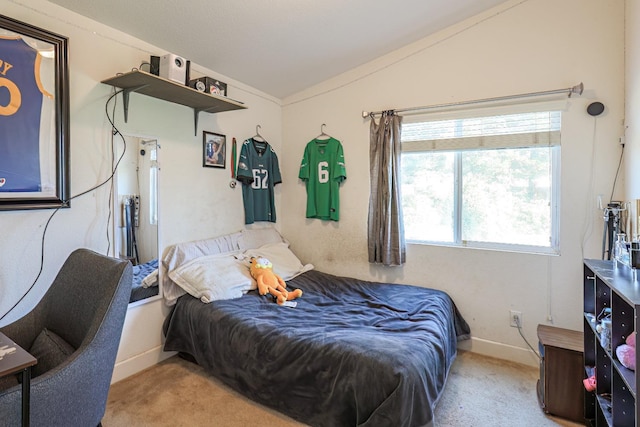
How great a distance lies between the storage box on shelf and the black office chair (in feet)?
6.70

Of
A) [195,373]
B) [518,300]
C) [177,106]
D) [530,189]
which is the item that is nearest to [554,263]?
[518,300]

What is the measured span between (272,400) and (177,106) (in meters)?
2.29

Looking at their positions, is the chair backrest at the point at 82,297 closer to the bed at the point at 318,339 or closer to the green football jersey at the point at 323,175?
the bed at the point at 318,339

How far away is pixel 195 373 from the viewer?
2.36 meters

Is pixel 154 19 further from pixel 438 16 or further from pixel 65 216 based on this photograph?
pixel 438 16

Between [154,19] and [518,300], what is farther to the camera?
[518,300]

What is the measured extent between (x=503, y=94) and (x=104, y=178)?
3032 mm

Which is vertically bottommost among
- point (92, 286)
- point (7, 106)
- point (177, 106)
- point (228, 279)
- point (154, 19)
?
point (228, 279)

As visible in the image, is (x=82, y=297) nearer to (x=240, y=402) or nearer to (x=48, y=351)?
(x=48, y=351)

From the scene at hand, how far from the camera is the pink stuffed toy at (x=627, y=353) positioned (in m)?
1.27

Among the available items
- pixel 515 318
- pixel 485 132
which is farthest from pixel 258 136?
pixel 515 318

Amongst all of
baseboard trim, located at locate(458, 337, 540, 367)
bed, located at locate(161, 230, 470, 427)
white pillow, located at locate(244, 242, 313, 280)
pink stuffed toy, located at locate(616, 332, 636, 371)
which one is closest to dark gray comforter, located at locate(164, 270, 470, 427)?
bed, located at locate(161, 230, 470, 427)

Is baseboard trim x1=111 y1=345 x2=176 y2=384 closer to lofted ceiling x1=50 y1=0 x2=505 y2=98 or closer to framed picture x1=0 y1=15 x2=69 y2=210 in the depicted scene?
framed picture x1=0 y1=15 x2=69 y2=210

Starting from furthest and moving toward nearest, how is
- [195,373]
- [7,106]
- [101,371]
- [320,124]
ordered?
[320,124], [195,373], [7,106], [101,371]
